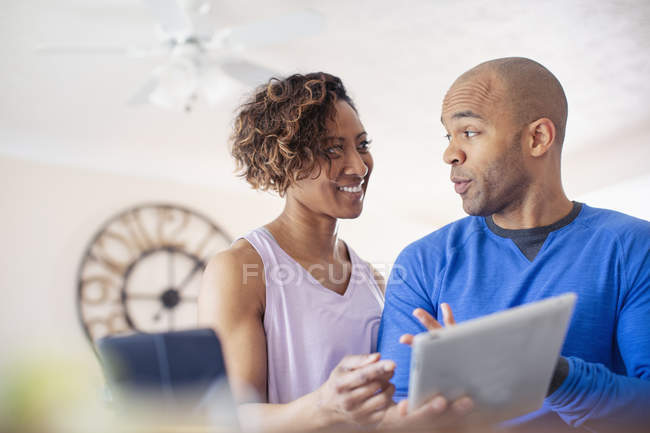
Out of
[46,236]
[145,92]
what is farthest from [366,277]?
[46,236]

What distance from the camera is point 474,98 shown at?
123 centimetres

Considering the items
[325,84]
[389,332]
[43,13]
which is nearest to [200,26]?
[43,13]

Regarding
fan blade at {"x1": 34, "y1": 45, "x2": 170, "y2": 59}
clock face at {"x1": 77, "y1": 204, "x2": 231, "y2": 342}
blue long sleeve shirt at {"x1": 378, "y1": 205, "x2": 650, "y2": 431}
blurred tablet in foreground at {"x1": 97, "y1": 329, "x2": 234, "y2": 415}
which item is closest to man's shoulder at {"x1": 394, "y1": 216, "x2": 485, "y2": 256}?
blue long sleeve shirt at {"x1": 378, "y1": 205, "x2": 650, "y2": 431}

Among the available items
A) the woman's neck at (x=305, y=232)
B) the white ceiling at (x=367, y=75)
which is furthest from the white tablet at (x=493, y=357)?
the white ceiling at (x=367, y=75)

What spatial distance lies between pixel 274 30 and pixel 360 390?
1.63 m

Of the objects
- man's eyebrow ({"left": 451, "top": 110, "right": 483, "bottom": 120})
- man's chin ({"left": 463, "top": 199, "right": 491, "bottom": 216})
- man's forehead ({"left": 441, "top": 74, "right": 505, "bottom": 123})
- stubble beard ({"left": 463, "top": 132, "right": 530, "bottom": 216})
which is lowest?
man's chin ({"left": 463, "top": 199, "right": 491, "bottom": 216})

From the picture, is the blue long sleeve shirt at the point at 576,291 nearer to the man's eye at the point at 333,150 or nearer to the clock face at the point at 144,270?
the man's eye at the point at 333,150

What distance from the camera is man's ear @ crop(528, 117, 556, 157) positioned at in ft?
4.01

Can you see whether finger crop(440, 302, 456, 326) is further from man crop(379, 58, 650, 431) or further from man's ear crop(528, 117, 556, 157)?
man's ear crop(528, 117, 556, 157)

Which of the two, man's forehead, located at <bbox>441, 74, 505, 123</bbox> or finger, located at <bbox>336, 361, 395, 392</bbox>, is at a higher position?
man's forehead, located at <bbox>441, 74, 505, 123</bbox>

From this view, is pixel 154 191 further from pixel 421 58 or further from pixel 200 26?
pixel 421 58

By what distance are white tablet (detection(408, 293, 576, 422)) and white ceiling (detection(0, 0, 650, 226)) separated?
1.71 metres

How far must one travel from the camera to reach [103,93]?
3.29 m

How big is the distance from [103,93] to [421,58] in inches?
70.0
